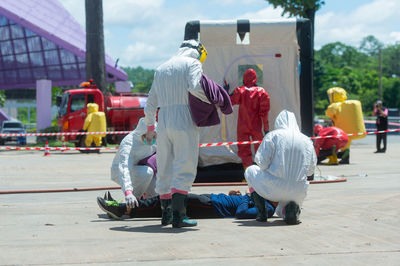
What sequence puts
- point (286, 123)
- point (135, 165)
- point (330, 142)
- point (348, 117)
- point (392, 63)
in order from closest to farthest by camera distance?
point (286, 123) < point (135, 165) < point (330, 142) < point (348, 117) < point (392, 63)

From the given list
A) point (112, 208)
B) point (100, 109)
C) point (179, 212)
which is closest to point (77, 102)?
point (100, 109)

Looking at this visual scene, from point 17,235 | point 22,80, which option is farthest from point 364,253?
point 22,80

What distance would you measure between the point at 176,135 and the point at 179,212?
726 mm

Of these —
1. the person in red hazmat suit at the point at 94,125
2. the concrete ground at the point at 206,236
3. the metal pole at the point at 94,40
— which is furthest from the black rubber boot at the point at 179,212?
the metal pole at the point at 94,40

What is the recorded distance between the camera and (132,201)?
6.08 meters

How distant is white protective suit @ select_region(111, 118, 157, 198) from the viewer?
21.1 ft

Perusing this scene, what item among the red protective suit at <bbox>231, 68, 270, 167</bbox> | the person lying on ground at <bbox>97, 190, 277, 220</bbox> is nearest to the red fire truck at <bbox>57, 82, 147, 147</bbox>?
the red protective suit at <bbox>231, 68, 270, 167</bbox>

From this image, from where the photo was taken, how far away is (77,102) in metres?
23.4

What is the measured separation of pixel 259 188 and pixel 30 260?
8.38 ft

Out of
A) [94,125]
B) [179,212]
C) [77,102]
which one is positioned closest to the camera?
[179,212]

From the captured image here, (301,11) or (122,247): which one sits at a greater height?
(301,11)

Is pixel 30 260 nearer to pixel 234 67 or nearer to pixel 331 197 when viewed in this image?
pixel 331 197

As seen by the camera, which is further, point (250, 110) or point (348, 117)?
point (348, 117)

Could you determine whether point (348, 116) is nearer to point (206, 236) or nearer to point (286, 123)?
point (286, 123)
